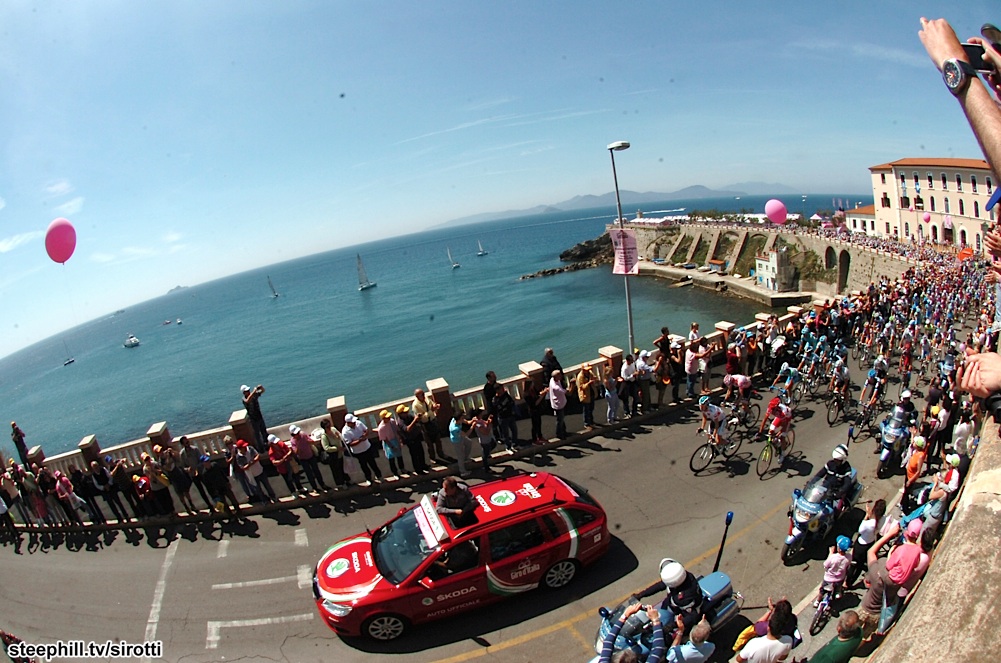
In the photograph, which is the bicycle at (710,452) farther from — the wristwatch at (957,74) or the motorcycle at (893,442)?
the wristwatch at (957,74)

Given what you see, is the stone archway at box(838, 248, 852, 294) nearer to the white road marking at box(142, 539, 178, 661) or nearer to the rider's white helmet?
the rider's white helmet

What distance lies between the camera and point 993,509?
1665 millimetres

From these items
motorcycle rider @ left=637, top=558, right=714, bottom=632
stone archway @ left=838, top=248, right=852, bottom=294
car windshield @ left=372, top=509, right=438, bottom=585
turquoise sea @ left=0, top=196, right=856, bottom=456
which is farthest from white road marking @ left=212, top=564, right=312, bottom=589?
stone archway @ left=838, top=248, right=852, bottom=294

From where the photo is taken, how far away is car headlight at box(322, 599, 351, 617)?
7.21 m

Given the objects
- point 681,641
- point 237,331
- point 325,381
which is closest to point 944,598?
point 681,641

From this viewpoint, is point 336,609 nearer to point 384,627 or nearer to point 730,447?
point 384,627

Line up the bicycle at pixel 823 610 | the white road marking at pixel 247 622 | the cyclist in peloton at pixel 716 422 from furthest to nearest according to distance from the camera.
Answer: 1. the cyclist in peloton at pixel 716 422
2. the white road marking at pixel 247 622
3. the bicycle at pixel 823 610

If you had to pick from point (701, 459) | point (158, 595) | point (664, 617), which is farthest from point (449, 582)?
point (701, 459)

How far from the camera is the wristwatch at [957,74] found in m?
2.48

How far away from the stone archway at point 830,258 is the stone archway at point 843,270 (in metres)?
2.12

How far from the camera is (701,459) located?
11031 mm

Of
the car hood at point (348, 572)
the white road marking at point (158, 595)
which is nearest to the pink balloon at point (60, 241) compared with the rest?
the white road marking at point (158, 595)

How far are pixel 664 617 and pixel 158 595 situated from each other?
8273mm

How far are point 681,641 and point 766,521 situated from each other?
4.04 metres
